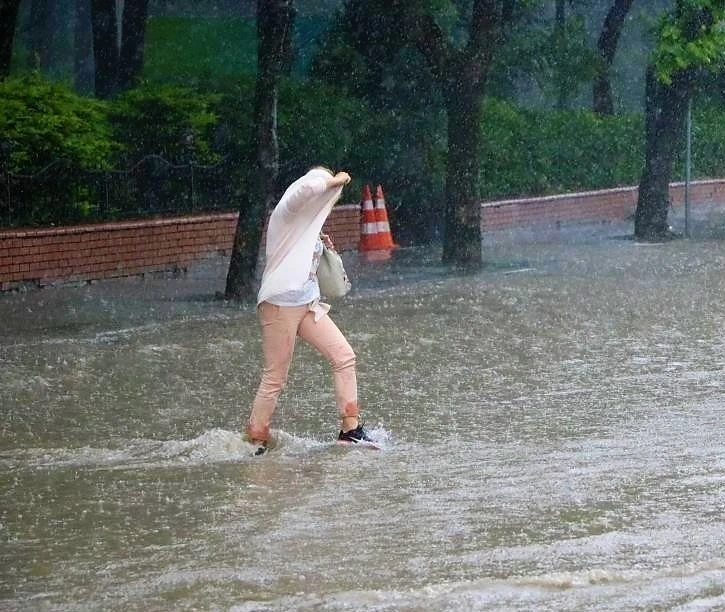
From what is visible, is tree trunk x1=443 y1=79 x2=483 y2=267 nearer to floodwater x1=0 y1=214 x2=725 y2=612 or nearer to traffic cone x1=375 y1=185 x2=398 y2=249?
traffic cone x1=375 y1=185 x2=398 y2=249

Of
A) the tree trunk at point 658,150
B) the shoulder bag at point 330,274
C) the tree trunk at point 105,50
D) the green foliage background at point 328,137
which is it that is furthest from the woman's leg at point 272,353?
the tree trunk at point 105,50

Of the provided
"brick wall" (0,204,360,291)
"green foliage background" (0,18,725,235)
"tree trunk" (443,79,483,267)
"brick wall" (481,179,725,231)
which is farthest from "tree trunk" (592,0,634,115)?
"brick wall" (0,204,360,291)

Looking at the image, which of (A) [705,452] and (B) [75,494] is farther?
(A) [705,452]

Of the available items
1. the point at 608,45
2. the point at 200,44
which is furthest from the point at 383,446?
the point at 200,44

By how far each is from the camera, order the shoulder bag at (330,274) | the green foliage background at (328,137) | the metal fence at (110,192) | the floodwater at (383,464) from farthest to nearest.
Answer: the green foliage background at (328,137) → the metal fence at (110,192) → the shoulder bag at (330,274) → the floodwater at (383,464)

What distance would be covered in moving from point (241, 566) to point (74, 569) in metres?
0.67

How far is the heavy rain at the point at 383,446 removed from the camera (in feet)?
19.9

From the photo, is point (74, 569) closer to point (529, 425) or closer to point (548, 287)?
point (529, 425)

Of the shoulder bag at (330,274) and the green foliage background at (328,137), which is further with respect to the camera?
the green foliage background at (328,137)

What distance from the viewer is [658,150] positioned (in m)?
23.8

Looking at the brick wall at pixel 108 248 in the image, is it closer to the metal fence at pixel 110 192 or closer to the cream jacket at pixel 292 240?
the metal fence at pixel 110 192

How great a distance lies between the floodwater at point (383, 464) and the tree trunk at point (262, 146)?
35.7 inches

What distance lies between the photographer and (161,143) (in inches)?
794

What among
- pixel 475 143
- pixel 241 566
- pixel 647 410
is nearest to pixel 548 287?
pixel 475 143
